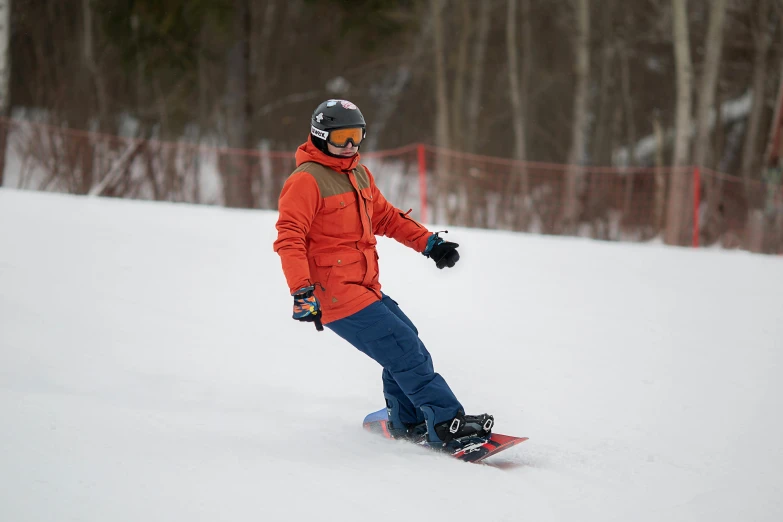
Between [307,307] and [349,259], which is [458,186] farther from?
[307,307]

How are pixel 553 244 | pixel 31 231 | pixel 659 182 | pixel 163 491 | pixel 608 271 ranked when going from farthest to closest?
pixel 659 182
pixel 553 244
pixel 608 271
pixel 31 231
pixel 163 491

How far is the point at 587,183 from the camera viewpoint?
1458 cm

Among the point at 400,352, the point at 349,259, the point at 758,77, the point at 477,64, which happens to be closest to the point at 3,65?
the point at 349,259

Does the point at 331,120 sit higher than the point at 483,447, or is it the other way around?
the point at 331,120

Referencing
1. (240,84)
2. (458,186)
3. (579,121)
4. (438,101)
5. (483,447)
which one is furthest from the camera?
(438,101)

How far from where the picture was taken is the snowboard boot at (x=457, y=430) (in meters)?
3.84

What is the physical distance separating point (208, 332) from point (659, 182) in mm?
10458

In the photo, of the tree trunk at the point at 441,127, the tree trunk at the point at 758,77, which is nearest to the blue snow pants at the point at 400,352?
the tree trunk at the point at 441,127

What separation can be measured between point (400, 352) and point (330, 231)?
0.64 meters

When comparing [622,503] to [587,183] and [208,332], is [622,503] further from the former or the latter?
[587,183]

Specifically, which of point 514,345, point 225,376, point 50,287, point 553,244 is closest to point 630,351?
point 514,345

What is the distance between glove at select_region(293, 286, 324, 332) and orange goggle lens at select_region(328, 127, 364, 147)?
713mm

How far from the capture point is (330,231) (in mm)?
3748

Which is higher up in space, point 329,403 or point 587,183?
point 587,183
